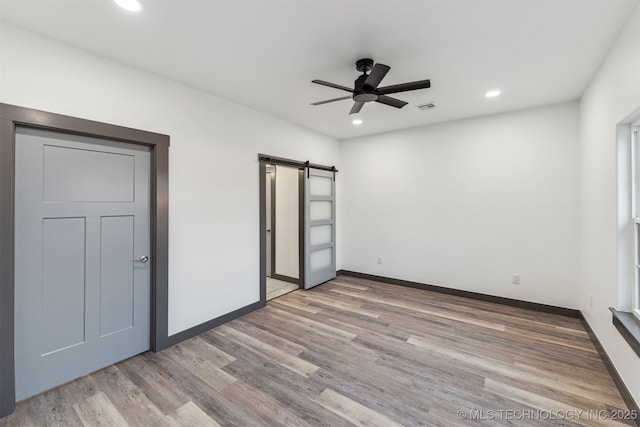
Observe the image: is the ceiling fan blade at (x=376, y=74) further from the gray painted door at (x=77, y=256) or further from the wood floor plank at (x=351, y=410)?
the wood floor plank at (x=351, y=410)

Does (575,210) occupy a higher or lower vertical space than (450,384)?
higher

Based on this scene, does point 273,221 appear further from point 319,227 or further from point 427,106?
point 427,106

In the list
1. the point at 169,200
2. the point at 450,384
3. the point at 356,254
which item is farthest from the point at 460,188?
the point at 169,200

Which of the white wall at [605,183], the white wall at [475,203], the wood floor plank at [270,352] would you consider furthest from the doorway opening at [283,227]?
the white wall at [605,183]

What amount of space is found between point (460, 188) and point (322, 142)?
2396 millimetres

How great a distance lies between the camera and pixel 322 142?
4.91 m

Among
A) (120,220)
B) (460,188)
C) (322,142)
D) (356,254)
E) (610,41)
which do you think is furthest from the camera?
(356,254)

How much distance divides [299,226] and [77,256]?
9.50ft

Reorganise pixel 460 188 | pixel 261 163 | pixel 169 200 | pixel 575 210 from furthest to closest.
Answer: pixel 460 188, pixel 261 163, pixel 575 210, pixel 169 200

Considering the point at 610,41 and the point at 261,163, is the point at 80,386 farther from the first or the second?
the point at 610,41

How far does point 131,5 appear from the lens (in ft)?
5.65

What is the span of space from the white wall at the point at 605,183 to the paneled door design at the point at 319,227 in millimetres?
3407

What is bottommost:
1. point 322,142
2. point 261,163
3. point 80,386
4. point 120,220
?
point 80,386

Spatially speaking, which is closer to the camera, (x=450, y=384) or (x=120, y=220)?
(x=450, y=384)
